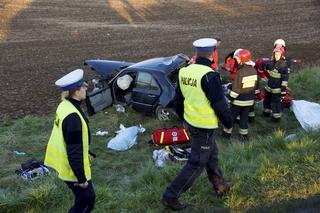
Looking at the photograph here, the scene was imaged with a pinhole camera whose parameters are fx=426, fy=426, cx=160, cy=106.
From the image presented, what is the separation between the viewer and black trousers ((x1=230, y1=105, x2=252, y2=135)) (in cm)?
808

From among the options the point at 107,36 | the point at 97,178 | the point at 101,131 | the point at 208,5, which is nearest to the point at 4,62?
the point at 107,36

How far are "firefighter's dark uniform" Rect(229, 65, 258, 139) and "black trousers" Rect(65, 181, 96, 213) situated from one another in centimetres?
418

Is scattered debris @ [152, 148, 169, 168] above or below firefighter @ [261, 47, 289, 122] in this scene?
below

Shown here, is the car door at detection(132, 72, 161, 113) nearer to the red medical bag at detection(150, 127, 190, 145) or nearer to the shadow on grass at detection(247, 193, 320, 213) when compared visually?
the red medical bag at detection(150, 127, 190, 145)

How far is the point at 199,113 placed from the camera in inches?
194

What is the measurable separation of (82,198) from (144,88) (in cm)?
536

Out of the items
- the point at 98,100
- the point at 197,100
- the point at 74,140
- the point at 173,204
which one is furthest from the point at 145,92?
the point at 74,140

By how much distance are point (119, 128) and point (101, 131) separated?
39 cm

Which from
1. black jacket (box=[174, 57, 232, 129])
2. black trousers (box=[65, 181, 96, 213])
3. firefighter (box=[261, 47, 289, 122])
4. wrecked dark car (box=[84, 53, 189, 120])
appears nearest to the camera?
black trousers (box=[65, 181, 96, 213])

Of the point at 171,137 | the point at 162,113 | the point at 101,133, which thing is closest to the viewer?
the point at 171,137

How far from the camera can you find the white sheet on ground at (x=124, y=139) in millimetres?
Answer: 8258

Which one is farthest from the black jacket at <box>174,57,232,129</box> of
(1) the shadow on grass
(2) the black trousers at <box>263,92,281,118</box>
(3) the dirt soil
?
(3) the dirt soil

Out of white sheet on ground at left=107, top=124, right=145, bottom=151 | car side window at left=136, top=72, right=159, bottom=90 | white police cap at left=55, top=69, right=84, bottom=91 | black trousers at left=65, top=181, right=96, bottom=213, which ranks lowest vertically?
white sheet on ground at left=107, top=124, right=145, bottom=151

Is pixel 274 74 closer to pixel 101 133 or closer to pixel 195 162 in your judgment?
pixel 101 133
